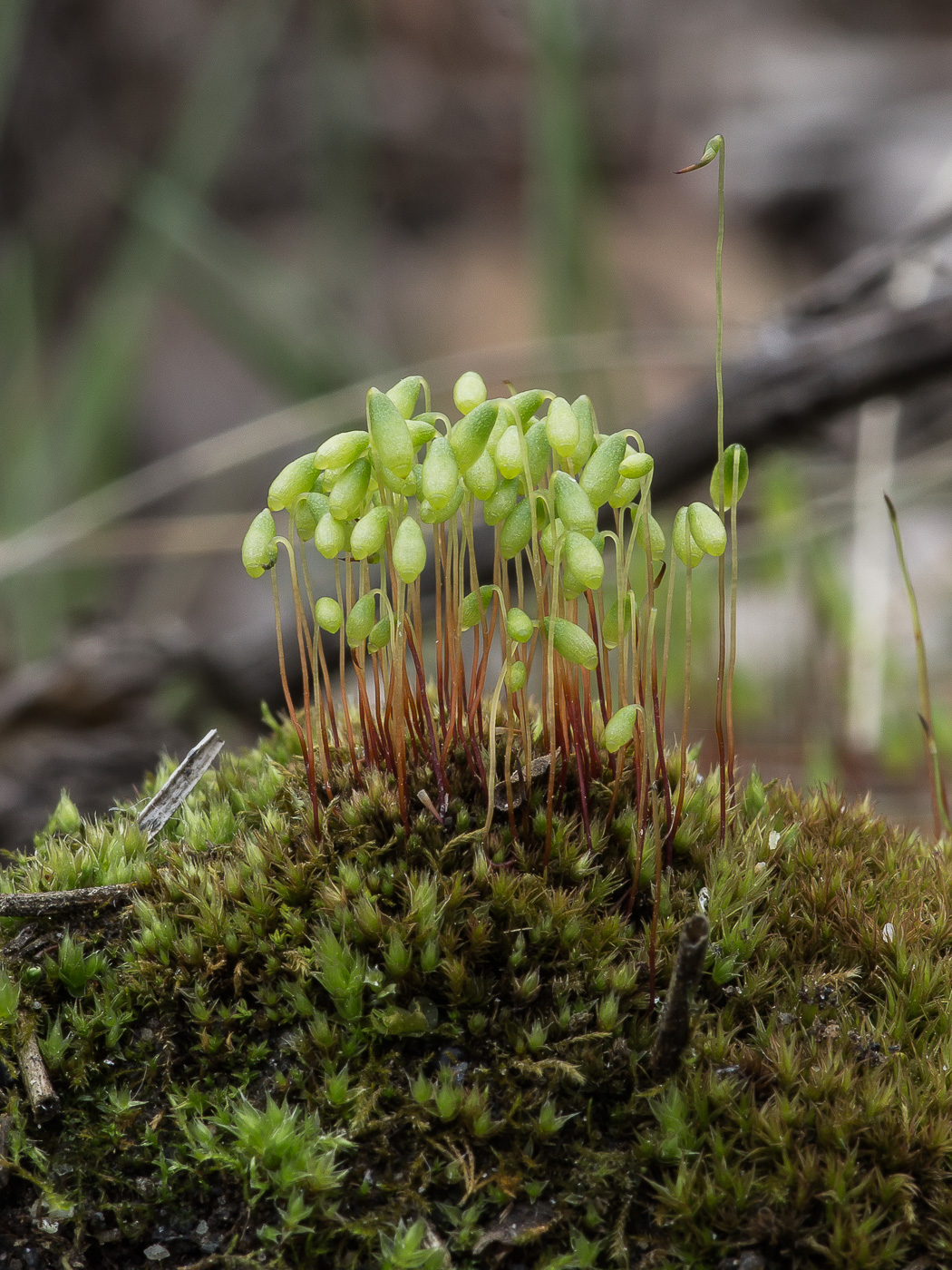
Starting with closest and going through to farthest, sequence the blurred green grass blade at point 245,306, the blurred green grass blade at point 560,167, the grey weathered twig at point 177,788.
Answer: the grey weathered twig at point 177,788, the blurred green grass blade at point 560,167, the blurred green grass blade at point 245,306

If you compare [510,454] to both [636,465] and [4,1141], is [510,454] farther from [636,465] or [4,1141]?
[4,1141]

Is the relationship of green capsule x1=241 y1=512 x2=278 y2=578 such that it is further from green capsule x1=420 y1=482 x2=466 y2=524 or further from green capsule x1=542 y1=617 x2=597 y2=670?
green capsule x1=542 y1=617 x2=597 y2=670

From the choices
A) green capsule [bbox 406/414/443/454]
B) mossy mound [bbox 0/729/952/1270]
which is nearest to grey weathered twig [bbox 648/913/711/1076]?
mossy mound [bbox 0/729/952/1270]

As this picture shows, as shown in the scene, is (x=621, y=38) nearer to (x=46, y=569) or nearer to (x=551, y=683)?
(x=46, y=569)

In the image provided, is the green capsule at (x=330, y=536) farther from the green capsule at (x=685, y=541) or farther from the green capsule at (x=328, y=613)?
the green capsule at (x=685, y=541)

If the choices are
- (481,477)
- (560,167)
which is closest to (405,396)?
(481,477)

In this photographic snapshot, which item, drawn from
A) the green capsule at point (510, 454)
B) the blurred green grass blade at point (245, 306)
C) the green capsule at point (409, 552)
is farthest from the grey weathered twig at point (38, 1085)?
the blurred green grass blade at point (245, 306)
